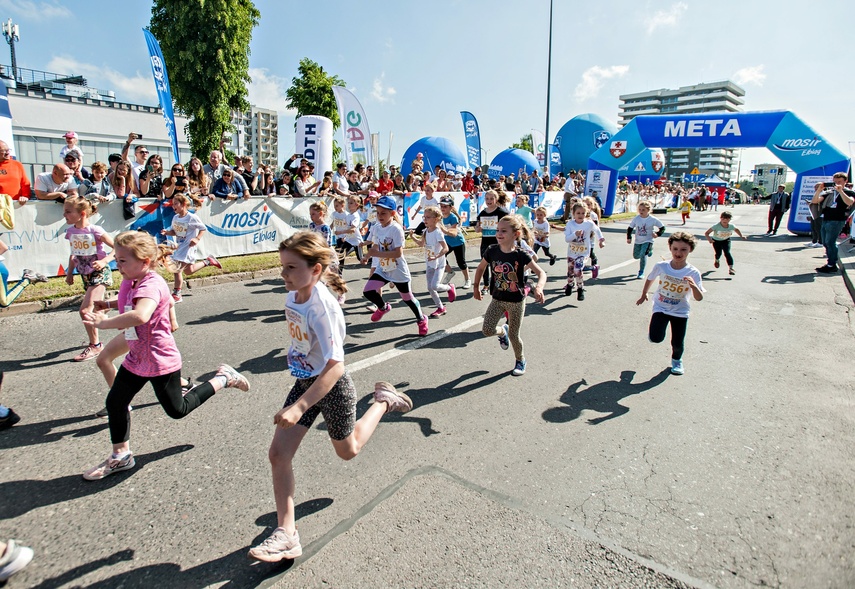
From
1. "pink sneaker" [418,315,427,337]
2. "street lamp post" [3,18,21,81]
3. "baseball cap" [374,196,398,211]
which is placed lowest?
"pink sneaker" [418,315,427,337]

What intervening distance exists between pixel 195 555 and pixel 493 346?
13.8ft

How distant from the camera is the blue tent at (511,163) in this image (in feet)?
124

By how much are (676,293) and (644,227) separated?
18.2 feet

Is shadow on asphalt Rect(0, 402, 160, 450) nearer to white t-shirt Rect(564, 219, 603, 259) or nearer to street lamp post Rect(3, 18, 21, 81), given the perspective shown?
white t-shirt Rect(564, 219, 603, 259)

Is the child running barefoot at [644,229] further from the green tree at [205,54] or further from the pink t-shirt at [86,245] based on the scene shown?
the green tree at [205,54]

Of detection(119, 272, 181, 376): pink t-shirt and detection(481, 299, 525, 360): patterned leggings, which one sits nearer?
detection(119, 272, 181, 376): pink t-shirt

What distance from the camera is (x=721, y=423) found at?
4.38m

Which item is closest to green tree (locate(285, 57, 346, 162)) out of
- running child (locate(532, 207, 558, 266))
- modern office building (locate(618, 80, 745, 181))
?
running child (locate(532, 207, 558, 266))

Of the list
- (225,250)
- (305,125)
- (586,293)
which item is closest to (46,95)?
(305,125)

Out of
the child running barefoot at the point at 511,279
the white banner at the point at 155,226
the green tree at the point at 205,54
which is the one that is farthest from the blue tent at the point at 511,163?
the child running barefoot at the point at 511,279

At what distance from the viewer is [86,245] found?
536cm

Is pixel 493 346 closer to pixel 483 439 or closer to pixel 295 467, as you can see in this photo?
pixel 483 439

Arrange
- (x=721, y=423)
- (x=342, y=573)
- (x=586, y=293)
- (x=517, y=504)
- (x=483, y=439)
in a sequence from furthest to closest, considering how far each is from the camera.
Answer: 1. (x=586, y=293)
2. (x=721, y=423)
3. (x=483, y=439)
4. (x=517, y=504)
5. (x=342, y=573)

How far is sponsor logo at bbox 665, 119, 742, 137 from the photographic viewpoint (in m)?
20.9
